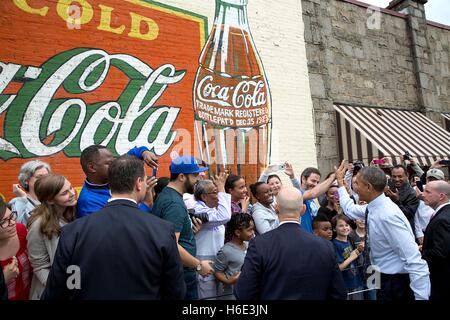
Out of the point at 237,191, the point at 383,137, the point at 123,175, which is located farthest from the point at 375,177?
the point at 383,137

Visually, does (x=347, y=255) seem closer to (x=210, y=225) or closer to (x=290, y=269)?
(x=210, y=225)

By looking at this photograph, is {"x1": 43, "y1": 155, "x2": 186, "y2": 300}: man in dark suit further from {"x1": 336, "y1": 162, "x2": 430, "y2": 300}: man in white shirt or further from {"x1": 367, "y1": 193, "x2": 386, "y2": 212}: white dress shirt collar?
{"x1": 367, "y1": 193, "x2": 386, "y2": 212}: white dress shirt collar

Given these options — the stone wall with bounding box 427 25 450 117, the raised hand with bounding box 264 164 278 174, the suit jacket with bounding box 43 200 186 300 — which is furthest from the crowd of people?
the stone wall with bounding box 427 25 450 117

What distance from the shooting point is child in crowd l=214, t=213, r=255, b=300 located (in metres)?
3.57

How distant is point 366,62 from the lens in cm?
955

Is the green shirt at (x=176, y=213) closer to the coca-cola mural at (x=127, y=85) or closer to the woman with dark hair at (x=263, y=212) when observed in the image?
the woman with dark hair at (x=263, y=212)

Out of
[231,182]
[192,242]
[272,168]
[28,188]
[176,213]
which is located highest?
[272,168]

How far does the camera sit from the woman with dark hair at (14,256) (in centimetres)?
245

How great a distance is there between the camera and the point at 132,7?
643cm

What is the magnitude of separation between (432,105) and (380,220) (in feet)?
29.0

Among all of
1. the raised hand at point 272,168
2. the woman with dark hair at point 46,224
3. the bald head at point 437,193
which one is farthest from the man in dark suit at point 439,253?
the raised hand at point 272,168

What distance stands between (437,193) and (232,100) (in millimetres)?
4432
